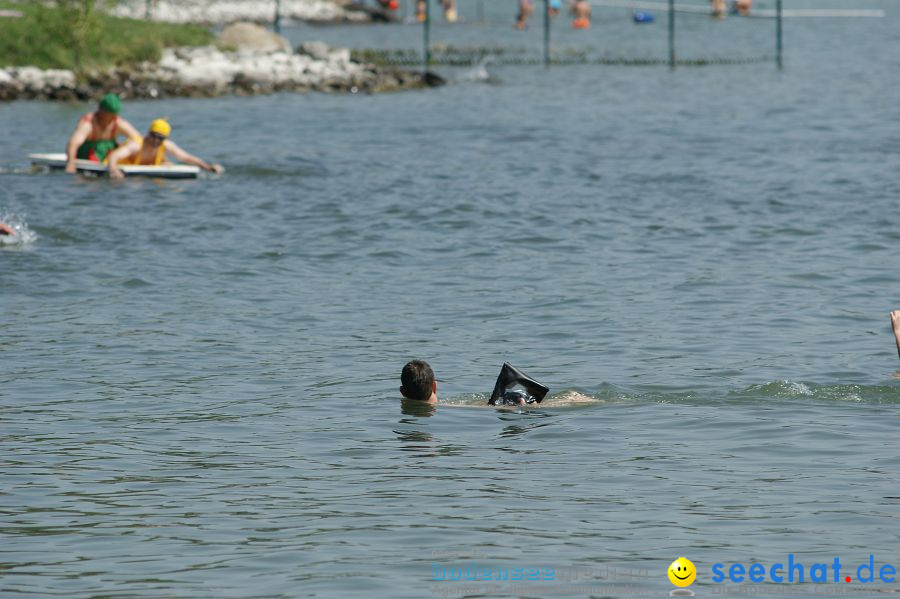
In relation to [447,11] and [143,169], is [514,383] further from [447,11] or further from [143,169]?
[447,11]

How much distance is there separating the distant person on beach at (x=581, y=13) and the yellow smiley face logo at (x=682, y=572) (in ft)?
164

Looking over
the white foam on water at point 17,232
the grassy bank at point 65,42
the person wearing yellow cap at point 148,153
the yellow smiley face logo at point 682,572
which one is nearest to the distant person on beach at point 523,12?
the grassy bank at point 65,42

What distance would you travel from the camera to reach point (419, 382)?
35.8ft

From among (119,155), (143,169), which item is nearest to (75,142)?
(119,155)

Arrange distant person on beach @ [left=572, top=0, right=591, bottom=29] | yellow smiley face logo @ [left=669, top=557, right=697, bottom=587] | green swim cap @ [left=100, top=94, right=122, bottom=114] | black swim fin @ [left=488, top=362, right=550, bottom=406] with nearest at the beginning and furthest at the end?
yellow smiley face logo @ [left=669, top=557, right=697, bottom=587] < black swim fin @ [left=488, top=362, right=550, bottom=406] < green swim cap @ [left=100, top=94, right=122, bottom=114] < distant person on beach @ [left=572, top=0, right=591, bottom=29]

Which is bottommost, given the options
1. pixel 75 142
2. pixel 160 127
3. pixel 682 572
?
pixel 682 572

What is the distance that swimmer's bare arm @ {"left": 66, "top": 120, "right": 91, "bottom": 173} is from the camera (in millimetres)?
22172

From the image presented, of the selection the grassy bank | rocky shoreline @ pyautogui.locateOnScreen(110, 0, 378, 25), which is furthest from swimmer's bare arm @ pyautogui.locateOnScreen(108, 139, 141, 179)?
rocky shoreline @ pyautogui.locateOnScreen(110, 0, 378, 25)

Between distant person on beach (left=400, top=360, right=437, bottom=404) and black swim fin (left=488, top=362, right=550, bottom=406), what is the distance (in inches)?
18.8

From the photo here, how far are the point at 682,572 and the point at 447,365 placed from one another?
5.12m

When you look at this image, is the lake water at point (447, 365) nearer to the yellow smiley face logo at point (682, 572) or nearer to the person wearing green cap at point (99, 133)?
the yellow smiley face logo at point (682, 572)

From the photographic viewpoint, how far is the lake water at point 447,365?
8.29 metres

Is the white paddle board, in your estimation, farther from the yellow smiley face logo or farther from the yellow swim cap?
the yellow smiley face logo

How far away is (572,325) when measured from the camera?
13.9 meters
